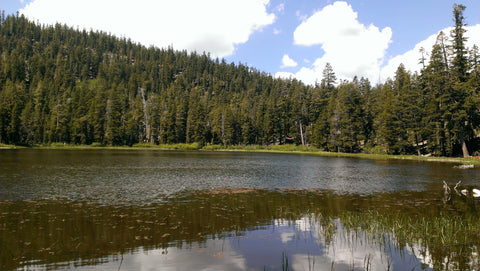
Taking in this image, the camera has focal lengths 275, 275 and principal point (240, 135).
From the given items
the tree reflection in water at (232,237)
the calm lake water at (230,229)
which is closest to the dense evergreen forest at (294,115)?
the calm lake water at (230,229)

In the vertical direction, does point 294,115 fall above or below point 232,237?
above

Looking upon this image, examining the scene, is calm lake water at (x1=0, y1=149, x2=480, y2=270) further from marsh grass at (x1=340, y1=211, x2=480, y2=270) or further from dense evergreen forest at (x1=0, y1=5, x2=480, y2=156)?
dense evergreen forest at (x1=0, y1=5, x2=480, y2=156)

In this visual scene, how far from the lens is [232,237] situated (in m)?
10.9

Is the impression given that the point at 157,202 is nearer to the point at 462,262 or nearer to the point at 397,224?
the point at 397,224

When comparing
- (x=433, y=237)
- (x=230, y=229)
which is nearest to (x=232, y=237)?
(x=230, y=229)

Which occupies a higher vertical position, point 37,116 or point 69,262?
point 37,116

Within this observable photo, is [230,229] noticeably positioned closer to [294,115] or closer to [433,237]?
[433,237]

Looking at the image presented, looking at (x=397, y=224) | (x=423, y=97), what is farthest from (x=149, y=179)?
(x=423, y=97)

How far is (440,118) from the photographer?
5472 centimetres

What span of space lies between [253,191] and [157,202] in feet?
26.1

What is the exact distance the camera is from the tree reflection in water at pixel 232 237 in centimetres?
849

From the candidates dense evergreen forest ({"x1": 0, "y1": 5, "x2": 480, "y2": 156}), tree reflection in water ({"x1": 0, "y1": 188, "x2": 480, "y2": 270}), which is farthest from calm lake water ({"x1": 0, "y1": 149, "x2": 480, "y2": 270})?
dense evergreen forest ({"x1": 0, "y1": 5, "x2": 480, "y2": 156})

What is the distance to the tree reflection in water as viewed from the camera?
8492 millimetres

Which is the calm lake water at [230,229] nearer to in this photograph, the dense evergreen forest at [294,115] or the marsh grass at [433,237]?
the marsh grass at [433,237]
